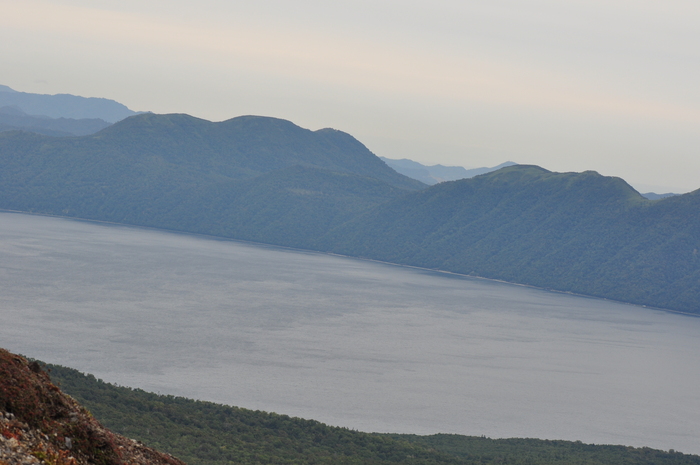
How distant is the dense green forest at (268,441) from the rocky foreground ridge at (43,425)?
25.6 meters

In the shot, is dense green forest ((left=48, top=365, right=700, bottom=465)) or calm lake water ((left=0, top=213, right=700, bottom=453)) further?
calm lake water ((left=0, top=213, right=700, bottom=453))

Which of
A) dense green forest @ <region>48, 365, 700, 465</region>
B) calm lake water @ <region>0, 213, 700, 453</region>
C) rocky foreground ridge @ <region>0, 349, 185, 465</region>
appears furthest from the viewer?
calm lake water @ <region>0, 213, 700, 453</region>

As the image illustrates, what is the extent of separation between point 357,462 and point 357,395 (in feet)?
132

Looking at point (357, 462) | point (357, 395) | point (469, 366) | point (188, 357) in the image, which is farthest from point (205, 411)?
point (469, 366)

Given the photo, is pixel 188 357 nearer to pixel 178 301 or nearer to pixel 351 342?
pixel 351 342

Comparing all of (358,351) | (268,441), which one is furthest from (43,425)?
(358,351)

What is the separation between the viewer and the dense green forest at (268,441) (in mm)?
46250

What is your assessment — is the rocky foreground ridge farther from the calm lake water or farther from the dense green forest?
the calm lake water

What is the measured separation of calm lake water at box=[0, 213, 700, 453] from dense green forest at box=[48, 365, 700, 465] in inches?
569

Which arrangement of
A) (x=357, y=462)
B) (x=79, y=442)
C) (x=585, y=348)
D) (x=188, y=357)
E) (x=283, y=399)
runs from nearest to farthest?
1. (x=79, y=442)
2. (x=357, y=462)
3. (x=283, y=399)
4. (x=188, y=357)
5. (x=585, y=348)

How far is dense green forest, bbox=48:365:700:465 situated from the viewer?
1821 inches

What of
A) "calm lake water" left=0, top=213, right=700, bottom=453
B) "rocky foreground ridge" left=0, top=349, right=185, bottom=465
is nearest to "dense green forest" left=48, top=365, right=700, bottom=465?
"calm lake water" left=0, top=213, right=700, bottom=453

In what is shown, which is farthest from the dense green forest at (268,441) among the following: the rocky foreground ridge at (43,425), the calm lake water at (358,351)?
the rocky foreground ridge at (43,425)

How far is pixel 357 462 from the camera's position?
48.9m
